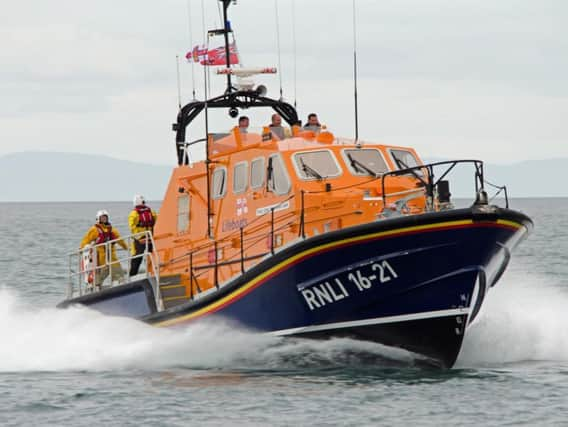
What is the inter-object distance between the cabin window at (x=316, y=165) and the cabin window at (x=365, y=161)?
170mm

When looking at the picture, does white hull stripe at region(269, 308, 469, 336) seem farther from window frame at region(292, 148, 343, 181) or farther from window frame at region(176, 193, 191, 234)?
window frame at region(176, 193, 191, 234)

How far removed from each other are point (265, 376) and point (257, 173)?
2.33 metres

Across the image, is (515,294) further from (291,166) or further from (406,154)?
(291,166)

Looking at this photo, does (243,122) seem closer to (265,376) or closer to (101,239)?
(101,239)

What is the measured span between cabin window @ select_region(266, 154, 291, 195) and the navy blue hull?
103cm

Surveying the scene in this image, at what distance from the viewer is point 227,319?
11.3 metres

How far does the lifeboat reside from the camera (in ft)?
33.8

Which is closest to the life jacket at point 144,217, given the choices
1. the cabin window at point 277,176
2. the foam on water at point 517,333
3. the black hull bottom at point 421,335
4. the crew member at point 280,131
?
the crew member at point 280,131

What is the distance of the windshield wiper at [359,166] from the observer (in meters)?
11.6

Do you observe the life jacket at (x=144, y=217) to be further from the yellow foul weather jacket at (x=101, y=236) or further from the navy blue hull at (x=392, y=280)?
the navy blue hull at (x=392, y=280)

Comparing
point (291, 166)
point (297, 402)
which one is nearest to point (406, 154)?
point (291, 166)

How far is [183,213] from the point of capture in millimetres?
13133

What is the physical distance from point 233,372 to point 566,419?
11.6 ft

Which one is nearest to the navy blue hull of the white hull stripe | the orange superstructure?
the white hull stripe
